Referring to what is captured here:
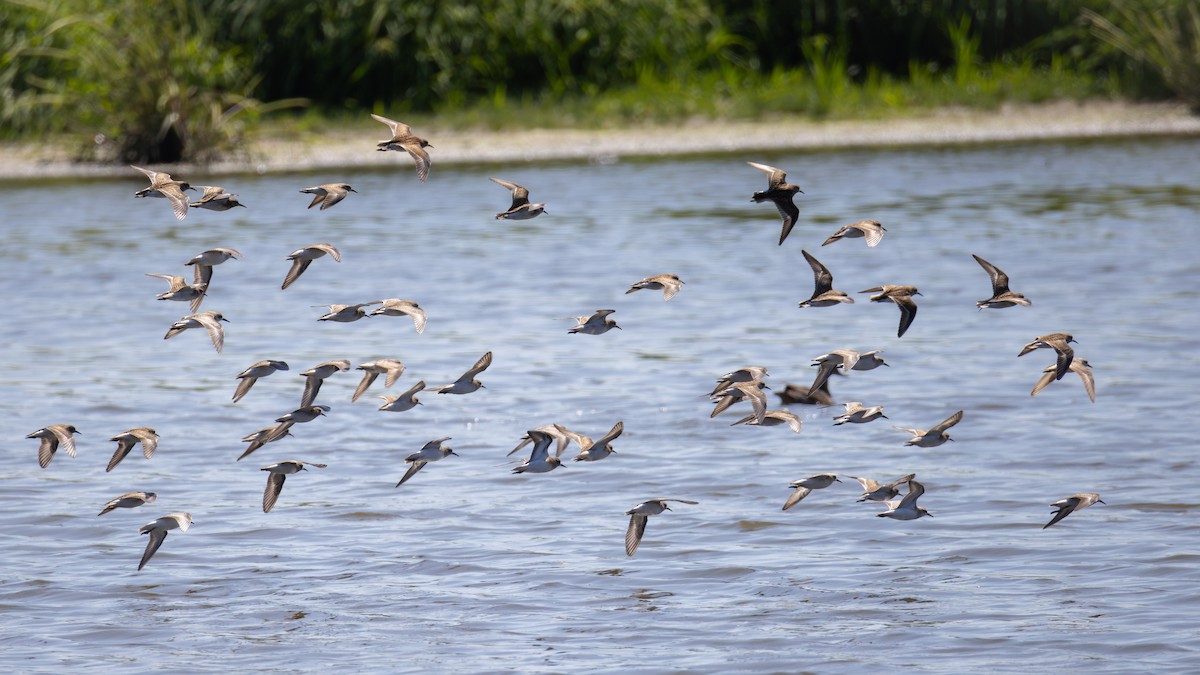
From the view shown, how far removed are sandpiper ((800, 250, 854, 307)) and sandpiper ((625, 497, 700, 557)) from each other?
4.30ft

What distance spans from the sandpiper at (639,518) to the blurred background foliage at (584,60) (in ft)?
66.3

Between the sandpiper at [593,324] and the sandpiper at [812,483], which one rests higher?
the sandpiper at [593,324]

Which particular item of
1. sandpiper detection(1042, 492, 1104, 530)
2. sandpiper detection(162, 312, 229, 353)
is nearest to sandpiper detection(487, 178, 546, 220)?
sandpiper detection(162, 312, 229, 353)

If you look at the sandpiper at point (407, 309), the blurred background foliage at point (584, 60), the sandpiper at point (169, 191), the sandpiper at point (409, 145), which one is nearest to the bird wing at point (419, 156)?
the sandpiper at point (409, 145)

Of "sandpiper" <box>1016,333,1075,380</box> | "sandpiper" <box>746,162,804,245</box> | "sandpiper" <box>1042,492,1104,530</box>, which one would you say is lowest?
"sandpiper" <box>1042,492,1104,530</box>

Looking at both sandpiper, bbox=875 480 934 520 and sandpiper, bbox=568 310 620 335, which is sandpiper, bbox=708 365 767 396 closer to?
sandpiper, bbox=568 310 620 335

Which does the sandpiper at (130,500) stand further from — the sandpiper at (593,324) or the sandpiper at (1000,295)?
the sandpiper at (1000,295)

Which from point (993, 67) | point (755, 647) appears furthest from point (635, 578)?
point (993, 67)

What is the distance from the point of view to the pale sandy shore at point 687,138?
28.5 metres

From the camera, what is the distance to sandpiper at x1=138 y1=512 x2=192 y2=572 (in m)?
8.90

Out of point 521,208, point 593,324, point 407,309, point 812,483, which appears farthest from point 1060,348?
point 407,309

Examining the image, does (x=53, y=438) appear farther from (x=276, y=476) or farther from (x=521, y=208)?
(x=521, y=208)

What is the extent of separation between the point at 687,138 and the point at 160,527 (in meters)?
21.2

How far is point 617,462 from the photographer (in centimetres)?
1172
